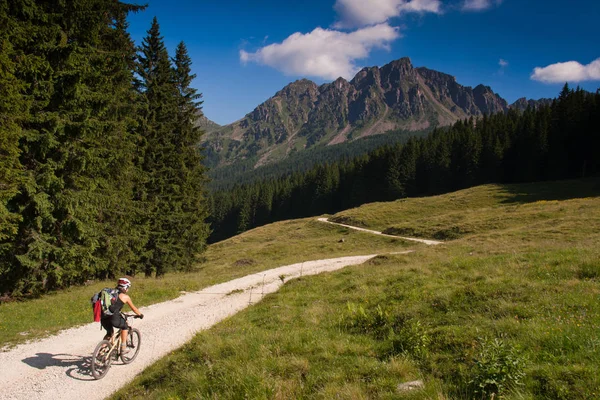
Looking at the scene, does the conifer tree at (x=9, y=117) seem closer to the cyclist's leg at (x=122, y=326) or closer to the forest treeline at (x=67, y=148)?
the forest treeline at (x=67, y=148)

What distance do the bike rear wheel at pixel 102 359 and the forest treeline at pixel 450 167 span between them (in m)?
86.6

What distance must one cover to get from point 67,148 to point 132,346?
1071cm

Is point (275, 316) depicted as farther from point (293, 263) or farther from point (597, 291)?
point (293, 263)

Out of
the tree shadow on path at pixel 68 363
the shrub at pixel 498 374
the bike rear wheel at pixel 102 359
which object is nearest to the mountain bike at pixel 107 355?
the bike rear wheel at pixel 102 359

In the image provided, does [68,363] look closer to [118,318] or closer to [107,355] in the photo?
[107,355]

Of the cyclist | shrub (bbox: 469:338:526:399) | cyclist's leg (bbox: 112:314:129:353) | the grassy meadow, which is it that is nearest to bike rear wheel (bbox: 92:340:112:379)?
the cyclist

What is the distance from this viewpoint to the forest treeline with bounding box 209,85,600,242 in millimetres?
69500

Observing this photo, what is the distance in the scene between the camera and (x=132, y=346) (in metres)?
9.88

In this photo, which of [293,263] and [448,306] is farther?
[293,263]

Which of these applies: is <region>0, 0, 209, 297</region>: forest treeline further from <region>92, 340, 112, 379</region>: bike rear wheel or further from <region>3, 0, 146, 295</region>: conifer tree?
<region>92, 340, 112, 379</region>: bike rear wheel

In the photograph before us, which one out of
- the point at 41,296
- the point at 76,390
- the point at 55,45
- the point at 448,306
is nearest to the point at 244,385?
the point at 76,390

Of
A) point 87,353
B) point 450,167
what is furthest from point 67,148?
point 450,167

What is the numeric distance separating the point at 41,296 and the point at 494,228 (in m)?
41.3

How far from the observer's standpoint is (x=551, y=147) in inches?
2813
